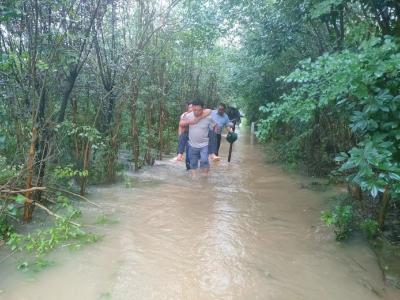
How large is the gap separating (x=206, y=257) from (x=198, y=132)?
12.7ft

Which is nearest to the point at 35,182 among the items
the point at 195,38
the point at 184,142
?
the point at 184,142

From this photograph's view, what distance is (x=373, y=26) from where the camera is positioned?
17.2ft

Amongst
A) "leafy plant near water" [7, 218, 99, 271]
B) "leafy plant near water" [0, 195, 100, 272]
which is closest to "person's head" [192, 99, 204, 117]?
"leafy plant near water" [0, 195, 100, 272]

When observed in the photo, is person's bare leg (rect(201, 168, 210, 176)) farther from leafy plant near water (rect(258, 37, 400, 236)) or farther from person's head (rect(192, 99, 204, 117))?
leafy plant near water (rect(258, 37, 400, 236))

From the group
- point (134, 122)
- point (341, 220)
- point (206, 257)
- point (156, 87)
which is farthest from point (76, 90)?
point (341, 220)

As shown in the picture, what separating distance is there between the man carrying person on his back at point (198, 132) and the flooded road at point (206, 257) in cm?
130

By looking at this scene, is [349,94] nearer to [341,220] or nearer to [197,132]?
[341,220]

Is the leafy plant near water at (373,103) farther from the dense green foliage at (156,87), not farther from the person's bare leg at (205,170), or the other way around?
the person's bare leg at (205,170)

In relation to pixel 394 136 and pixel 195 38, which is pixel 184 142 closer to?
pixel 195 38

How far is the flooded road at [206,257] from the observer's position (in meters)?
3.51

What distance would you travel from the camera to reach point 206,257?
4.22 m

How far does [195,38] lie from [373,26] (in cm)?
511

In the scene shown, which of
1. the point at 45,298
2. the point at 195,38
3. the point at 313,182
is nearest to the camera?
the point at 45,298

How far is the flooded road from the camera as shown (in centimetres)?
351
